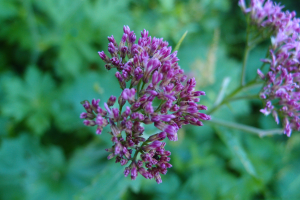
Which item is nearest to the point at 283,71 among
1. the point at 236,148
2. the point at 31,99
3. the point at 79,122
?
the point at 236,148

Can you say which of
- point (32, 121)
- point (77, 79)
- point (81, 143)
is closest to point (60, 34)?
point (77, 79)

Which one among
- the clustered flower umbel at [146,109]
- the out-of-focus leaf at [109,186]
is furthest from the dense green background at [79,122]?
the clustered flower umbel at [146,109]

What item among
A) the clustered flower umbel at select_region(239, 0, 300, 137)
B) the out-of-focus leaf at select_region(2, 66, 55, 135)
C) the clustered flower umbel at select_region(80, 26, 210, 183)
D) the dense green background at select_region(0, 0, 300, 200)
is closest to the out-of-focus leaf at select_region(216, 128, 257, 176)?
the dense green background at select_region(0, 0, 300, 200)

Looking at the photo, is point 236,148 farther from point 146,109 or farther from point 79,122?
point 79,122

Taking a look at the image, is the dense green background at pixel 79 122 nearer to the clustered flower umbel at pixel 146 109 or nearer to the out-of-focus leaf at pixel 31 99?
the out-of-focus leaf at pixel 31 99

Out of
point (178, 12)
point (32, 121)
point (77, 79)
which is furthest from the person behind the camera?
point (178, 12)

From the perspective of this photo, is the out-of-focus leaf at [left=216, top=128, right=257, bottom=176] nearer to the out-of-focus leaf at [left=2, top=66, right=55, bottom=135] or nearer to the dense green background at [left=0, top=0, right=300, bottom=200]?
the dense green background at [left=0, top=0, right=300, bottom=200]

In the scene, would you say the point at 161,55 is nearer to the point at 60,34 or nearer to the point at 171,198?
the point at 171,198
